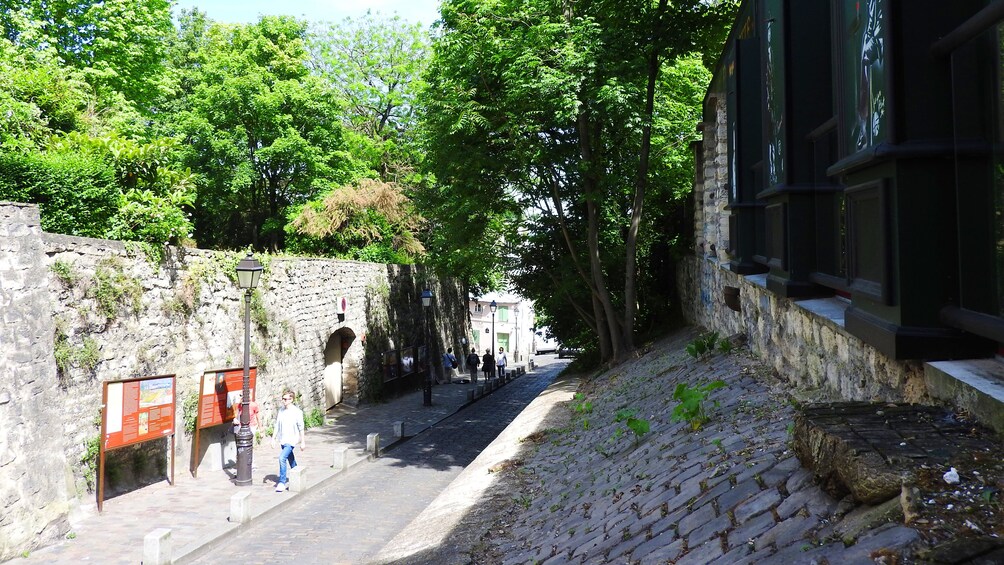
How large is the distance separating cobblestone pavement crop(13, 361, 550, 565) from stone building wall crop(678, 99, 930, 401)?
6.56 meters

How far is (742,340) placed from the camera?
9328mm

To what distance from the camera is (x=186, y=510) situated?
A: 34.8ft

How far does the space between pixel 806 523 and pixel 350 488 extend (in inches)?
412

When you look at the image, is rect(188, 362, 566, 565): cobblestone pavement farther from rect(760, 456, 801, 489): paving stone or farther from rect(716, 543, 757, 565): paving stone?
rect(716, 543, 757, 565): paving stone

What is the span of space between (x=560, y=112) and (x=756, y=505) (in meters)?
12.3

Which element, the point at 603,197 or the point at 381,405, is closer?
the point at 603,197

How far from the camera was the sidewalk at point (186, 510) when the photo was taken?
8.66 meters

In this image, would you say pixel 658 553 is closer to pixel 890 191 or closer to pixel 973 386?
pixel 973 386

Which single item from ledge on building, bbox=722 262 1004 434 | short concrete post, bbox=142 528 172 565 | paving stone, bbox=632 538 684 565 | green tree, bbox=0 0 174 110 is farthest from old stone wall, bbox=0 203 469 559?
green tree, bbox=0 0 174 110

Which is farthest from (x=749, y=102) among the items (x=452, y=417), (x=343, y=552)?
(x=452, y=417)

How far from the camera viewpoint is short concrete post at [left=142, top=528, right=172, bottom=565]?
7.99 meters

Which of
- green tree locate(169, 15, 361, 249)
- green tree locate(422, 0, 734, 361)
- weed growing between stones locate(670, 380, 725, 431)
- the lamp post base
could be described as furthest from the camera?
green tree locate(169, 15, 361, 249)

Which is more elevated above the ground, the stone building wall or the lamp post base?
the stone building wall

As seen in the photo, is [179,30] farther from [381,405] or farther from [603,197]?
[603,197]
